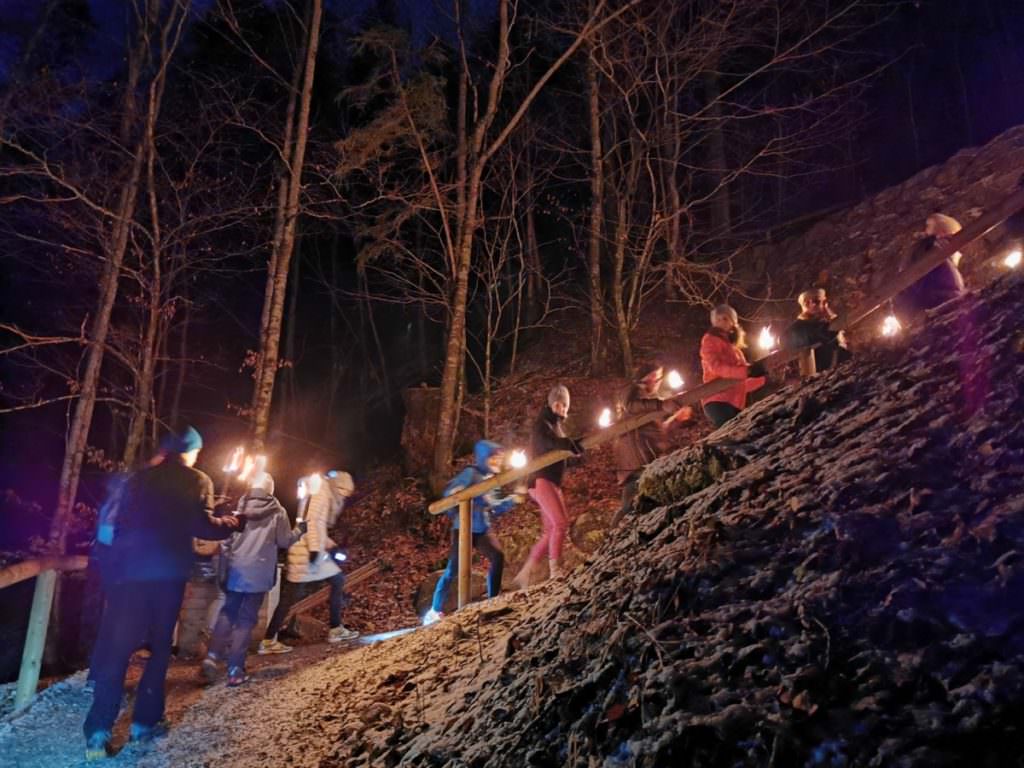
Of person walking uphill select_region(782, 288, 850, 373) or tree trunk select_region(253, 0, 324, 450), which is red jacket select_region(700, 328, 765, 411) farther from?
tree trunk select_region(253, 0, 324, 450)

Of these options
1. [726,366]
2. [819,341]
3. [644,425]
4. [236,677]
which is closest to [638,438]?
[644,425]

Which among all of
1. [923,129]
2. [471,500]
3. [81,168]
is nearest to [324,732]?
[471,500]

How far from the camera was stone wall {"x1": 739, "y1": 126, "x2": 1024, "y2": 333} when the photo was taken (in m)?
13.3

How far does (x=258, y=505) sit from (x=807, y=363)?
5.94 meters

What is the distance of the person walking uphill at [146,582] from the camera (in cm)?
499

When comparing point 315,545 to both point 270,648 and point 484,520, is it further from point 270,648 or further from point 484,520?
point 484,520

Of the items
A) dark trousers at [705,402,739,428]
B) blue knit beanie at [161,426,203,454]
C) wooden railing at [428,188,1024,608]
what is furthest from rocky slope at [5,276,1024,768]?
blue knit beanie at [161,426,203,454]

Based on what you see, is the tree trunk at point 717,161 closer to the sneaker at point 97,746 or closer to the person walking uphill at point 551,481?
the person walking uphill at point 551,481

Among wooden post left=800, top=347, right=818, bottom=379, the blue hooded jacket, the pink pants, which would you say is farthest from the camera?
the blue hooded jacket

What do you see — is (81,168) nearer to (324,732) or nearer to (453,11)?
(453,11)

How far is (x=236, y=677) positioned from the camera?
6.46 metres

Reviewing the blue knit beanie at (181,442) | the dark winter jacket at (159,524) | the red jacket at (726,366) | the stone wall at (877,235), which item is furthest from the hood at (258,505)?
the stone wall at (877,235)

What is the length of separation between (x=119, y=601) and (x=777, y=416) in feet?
16.7

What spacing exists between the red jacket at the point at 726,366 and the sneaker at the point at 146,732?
570 centimetres
